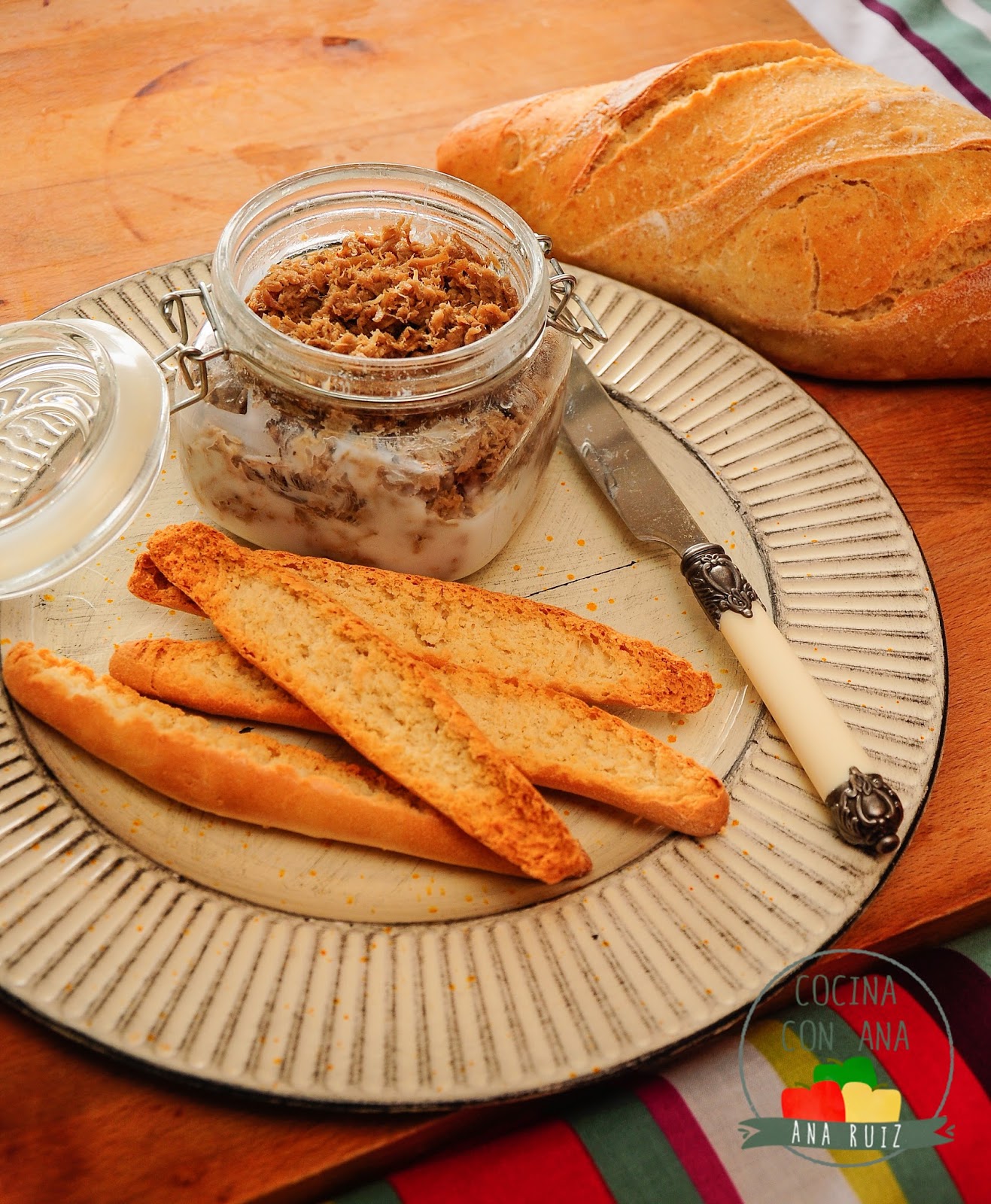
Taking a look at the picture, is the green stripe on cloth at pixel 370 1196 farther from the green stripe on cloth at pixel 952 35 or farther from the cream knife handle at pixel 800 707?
the green stripe on cloth at pixel 952 35

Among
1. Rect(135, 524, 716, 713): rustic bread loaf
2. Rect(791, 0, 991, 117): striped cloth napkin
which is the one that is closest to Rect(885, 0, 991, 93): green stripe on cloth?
Rect(791, 0, 991, 117): striped cloth napkin

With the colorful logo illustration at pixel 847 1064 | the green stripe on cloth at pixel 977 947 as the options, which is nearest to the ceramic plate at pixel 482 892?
the colorful logo illustration at pixel 847 1064

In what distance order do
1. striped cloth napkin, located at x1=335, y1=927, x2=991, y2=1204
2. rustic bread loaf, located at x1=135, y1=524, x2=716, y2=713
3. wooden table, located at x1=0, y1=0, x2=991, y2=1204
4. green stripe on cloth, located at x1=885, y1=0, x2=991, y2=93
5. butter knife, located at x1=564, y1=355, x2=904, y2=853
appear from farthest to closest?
green stripe on cloth, located at x1=885, y1=0, x2=991, y2=93 < rustic bread loaf, located at x1=135, y1=524, x2=716, y2=713 < butter knife, located at x1=564, y1=355, x2=904, y2=853 < striped cloth napkin, located at x1=335, y1=927, x2=991, y2=1204 < wooden table, located at x1=0, y1=0, x2=991, y2=1204

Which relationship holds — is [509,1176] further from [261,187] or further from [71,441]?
[261,187]

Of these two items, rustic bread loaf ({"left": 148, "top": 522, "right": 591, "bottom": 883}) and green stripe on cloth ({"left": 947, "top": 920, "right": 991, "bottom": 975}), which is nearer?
rustic bread loaf ({"left": 148, "top": 522, "right": 591, "bottom": 883})

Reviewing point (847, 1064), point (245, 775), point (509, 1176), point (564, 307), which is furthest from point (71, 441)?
point (847, 1064)

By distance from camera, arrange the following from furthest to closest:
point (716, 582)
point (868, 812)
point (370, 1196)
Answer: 1. point (716, 582)
2. point (868, 812)
3. point (370, 1196)

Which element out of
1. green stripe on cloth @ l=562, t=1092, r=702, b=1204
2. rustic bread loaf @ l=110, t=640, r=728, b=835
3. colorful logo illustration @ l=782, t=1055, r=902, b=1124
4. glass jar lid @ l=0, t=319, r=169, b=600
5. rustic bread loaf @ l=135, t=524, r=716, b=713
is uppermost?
glass jar lid @ l=0, t=319, r=169, b=600

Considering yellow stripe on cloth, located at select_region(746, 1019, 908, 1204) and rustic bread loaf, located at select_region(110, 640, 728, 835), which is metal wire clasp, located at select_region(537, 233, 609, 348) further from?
yellow stripe on cloth, located at select_region(746, 1019, 908, 1204)
